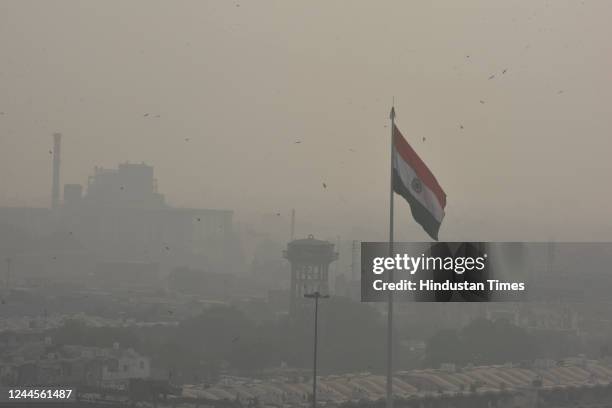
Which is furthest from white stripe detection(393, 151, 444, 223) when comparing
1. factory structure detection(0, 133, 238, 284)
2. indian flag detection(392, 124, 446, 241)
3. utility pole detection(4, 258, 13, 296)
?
factory structure detection(0, 133, 238, 284)

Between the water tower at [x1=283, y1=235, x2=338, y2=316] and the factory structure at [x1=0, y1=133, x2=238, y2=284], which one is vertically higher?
the factory structure at [x1=0, y1=133, x2=238, y2=284]

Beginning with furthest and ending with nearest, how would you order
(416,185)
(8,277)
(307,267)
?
(8,277), (307,267), (416,185)

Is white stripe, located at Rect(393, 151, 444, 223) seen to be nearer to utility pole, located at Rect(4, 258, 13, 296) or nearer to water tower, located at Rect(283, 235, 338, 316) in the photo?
water tower, located at Rect(283, 235, 338, 316)

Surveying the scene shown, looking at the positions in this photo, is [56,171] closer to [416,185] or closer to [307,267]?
[307,267]

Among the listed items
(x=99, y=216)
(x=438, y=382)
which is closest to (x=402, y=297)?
(x=438, y=382)

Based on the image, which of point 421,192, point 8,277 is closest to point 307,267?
point 8,277

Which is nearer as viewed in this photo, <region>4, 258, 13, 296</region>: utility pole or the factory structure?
<region>4, 258, 13, 296</region>: utility pole
